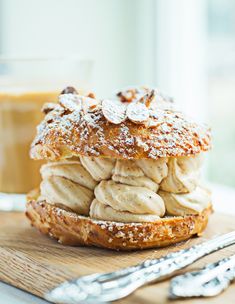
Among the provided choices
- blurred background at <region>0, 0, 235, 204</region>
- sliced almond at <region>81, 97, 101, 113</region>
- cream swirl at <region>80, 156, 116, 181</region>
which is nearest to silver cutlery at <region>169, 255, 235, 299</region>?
cream swirl at <region>80, 156, 116, 181</region>

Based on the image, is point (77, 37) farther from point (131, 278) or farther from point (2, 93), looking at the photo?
point (131, 278)

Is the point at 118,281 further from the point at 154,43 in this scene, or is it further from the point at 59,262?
the point at 154,43

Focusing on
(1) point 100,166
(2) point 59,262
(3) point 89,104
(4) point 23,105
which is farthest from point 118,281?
(4) point 23,105

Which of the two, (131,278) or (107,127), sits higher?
(107,127)

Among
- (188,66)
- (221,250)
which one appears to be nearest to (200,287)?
(221,250)

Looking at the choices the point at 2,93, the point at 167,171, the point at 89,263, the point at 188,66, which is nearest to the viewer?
the point at 89,263

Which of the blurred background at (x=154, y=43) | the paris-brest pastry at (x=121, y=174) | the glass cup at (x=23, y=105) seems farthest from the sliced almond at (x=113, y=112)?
the blurred background at (x=154, y=43)

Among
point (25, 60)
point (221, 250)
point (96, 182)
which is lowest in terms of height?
point (221, 250)
